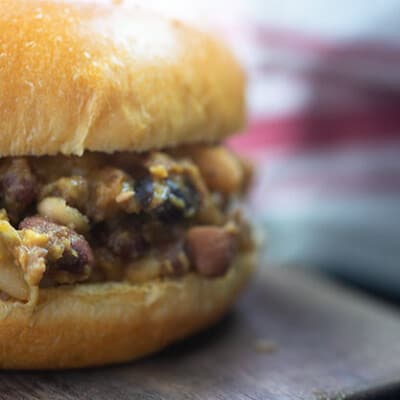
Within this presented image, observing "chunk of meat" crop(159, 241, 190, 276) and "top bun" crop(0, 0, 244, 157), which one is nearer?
"top bun" crop(0, 0, 244, 157)

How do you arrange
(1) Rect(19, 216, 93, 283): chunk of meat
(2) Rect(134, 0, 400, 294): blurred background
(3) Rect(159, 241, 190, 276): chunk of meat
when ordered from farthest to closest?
(2) Rect(134, 0, 400, 294): blurred background
(3) Rect(159, 241, 190, 276): chunk of meat
(1) Rect(19, 216, 93, 283): chunk of meat

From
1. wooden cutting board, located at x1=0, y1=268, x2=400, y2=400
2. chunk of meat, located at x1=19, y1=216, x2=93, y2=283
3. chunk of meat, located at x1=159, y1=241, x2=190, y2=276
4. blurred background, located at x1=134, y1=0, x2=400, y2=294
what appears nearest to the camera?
chunk of meat, located at x1=19, y1=216, x2=93, y2=283

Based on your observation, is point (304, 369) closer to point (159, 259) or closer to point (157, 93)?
point (159, 259)

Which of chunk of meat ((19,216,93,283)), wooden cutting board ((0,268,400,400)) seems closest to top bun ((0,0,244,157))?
chunk of meat ((19,216,93,283))

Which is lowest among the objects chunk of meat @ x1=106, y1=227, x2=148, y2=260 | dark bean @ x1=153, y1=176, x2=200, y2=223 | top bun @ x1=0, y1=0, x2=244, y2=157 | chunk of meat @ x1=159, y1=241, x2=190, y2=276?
chunk of meat @ x1=159, y1=241, x2=190, y2=276

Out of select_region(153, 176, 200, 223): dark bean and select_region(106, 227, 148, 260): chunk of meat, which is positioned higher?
select_region(153, 176, 200, 223): dark bean

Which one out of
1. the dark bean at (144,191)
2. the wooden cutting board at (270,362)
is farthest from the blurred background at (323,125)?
the dark bean at (144,191)

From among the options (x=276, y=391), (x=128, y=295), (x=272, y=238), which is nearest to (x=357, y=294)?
(x=272, y=238)

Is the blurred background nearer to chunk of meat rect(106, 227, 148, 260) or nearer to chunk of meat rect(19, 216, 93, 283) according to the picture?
chunk of meat rect(106, 227, 148, 260)
